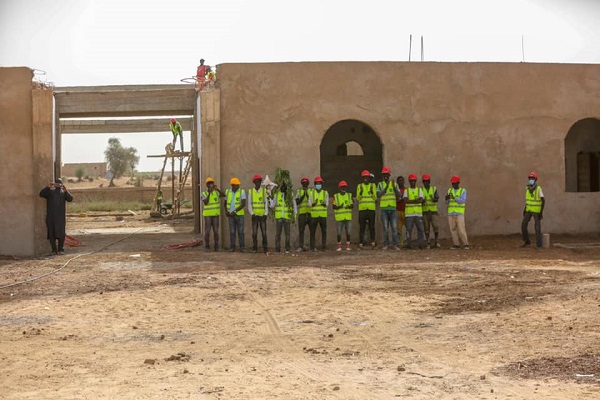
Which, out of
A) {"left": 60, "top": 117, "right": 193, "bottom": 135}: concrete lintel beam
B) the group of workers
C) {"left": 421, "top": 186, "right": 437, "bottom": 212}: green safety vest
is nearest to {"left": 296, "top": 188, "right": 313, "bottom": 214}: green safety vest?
the group of workers

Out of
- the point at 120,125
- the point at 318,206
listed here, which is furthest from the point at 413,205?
the point at 120,125

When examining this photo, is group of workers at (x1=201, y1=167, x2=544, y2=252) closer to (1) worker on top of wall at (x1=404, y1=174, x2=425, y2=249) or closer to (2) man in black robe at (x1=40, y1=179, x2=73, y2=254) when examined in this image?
(1) worker on top of wall at (x1=404, y1=174, x2=425, y2=249)

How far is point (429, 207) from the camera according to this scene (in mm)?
19422

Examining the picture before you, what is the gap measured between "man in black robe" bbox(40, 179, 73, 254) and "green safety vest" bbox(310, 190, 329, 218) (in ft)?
17.9

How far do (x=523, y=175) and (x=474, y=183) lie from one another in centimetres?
126

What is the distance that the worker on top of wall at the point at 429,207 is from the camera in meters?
19.2

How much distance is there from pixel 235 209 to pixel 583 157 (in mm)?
11818

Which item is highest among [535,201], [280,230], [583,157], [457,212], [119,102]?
[119,102]

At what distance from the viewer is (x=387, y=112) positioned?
66.9 ft

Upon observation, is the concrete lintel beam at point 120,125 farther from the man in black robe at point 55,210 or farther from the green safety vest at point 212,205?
the green safety vest at point 212,205

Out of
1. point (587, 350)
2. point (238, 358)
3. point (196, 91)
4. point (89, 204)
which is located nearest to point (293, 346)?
point (238, 358)

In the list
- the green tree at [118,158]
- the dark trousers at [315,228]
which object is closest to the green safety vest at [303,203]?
the dark trousers at [315,228]

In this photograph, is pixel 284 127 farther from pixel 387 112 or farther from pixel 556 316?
pixel 556 316

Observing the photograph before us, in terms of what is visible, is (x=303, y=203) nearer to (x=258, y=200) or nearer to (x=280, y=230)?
(x=280, y=230)
